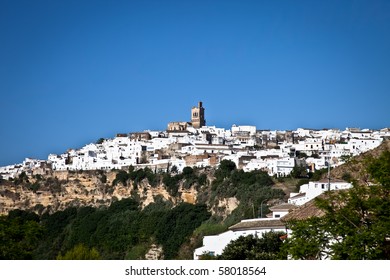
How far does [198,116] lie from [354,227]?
5116cm

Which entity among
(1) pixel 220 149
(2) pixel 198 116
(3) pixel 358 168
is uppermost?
(2) pixel 198 116

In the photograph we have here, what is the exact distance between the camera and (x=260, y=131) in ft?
183

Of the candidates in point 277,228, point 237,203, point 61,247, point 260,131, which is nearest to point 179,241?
point 237,203

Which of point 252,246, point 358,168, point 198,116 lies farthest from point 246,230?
point 198,116

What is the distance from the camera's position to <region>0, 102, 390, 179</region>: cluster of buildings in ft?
125

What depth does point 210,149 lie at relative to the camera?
45594 millimetres

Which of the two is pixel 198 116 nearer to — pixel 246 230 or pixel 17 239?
pixel 246 230

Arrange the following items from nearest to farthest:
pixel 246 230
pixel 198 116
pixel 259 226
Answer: pixel 259 226 → pixel 246 230 → pixel 198 116

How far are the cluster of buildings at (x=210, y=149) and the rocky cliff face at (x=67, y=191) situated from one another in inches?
81.2

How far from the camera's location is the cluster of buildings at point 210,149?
38.2 meters

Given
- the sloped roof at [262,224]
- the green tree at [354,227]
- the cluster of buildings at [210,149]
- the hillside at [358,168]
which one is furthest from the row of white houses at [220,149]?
the green tree at [354,227]

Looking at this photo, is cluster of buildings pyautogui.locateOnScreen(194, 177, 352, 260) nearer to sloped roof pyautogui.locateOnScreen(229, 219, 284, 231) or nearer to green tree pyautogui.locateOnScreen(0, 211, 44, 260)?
sloped roof pyautogui.locateOnScreen(229, 219, 284, 231)
